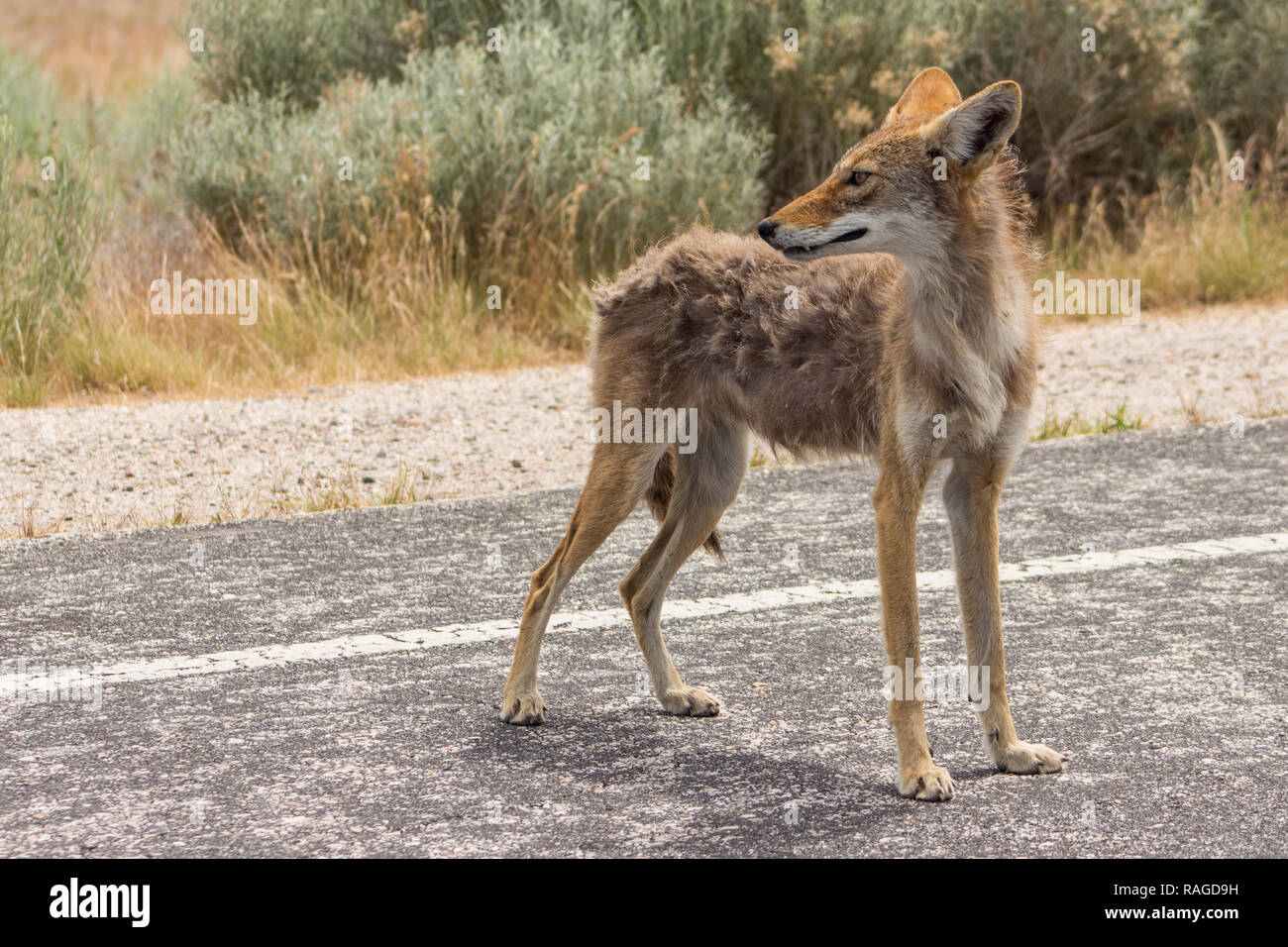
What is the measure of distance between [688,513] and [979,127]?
160 cm

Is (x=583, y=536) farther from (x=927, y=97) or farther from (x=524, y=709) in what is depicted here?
(x=927, y=97)

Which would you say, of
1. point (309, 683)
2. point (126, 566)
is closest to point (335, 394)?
point (126, 566)

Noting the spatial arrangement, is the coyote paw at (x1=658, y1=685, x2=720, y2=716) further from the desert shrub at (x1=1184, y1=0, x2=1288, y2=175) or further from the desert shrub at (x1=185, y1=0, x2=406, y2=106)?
the desert shrub at (x1=1184, y1=0, x2=1288, y2=175)

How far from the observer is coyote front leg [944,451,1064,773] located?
173 inches

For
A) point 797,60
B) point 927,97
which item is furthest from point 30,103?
point 927,97

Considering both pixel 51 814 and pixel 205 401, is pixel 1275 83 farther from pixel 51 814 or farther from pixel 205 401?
pixel 51 814

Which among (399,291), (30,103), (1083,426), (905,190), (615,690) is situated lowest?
(615,690)

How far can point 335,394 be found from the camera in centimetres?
995

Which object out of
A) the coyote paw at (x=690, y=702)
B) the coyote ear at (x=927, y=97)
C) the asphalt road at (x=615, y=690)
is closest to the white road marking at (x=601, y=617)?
the asphalt road at (x=615, y=690)

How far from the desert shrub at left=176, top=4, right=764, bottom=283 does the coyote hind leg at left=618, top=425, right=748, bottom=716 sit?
6.93 meters

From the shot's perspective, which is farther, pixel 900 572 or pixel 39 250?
pixel 39 250

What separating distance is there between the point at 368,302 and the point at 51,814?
7.75 metres

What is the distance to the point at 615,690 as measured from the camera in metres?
5.19

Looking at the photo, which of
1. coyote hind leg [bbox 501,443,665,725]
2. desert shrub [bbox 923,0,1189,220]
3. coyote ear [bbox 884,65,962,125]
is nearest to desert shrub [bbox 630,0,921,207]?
desert shrub [bbox 923,0,1189,220]
